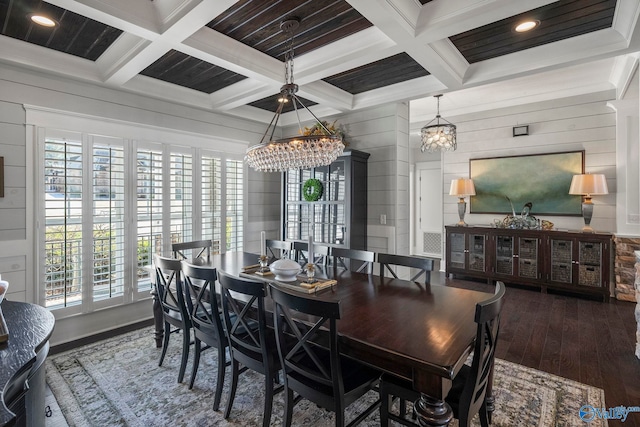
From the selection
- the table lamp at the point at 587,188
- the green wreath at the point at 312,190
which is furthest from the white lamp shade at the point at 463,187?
the green wreath at the point at 312,190

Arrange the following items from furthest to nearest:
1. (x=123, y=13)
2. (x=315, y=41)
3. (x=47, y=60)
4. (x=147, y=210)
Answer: (x=147, y=210)
(x=47, y=60)
(x=315, y=41)
(x=123, y=13)

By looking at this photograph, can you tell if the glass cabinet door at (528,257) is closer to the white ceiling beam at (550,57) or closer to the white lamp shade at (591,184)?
the white lamp shade at (591,184)

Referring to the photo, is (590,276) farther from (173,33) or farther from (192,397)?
(173,33)

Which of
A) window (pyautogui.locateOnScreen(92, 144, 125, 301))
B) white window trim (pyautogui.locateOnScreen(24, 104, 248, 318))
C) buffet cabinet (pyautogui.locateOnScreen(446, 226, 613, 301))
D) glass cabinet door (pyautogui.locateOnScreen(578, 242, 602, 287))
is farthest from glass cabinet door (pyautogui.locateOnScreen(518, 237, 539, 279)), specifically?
window (pyautogui.locateOnScreen(92, 144, 125, 301))

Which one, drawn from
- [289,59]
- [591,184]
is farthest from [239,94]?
[591,184]

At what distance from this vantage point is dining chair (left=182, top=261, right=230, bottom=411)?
2154 millimetres

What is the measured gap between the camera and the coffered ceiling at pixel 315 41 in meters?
2.28

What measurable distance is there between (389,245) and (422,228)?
4113 millimetres

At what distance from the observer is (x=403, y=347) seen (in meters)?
1.48

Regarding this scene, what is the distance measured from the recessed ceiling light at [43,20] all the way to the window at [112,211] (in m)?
1.04

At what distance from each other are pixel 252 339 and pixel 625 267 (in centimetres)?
514

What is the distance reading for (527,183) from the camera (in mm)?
5266

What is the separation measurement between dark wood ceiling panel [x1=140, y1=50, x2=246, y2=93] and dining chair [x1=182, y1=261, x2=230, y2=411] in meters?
2.17

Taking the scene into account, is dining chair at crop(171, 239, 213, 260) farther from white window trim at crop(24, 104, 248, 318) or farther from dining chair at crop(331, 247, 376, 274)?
dining chair at crop(331, 247, 376, 274)
